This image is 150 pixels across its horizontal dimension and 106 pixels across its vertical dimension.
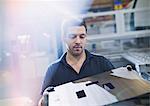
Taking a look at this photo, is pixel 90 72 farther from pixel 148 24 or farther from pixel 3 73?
pixel 148 24

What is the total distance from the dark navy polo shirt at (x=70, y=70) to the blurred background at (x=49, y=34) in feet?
2.11

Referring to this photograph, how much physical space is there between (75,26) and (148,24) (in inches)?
49.9

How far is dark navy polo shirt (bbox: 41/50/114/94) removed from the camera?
1136 mm

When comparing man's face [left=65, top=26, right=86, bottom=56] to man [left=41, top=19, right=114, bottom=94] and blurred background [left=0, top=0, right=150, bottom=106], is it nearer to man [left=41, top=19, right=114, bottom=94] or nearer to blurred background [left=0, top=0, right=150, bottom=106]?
man [left=41, top=19, right=114, bottom=94]

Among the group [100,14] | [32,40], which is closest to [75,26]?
[32,40]

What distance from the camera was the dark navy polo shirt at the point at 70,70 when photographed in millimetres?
1136

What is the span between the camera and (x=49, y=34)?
2014 mm

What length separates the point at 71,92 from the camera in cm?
75

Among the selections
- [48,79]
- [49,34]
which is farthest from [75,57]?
[49,34]

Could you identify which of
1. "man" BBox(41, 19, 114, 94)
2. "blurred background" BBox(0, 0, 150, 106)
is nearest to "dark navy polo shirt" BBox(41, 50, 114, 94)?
"man" BBox(41, 19, 114, 94)

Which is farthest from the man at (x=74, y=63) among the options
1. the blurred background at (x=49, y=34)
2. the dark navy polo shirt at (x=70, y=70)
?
the blurred background at (x=49, y=34)

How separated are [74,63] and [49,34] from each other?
88 centimetres

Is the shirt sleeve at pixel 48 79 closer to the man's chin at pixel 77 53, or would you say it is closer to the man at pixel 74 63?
the man at pixel 74 63

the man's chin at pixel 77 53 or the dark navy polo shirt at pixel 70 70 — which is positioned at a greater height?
the man's chin at pixel 77 53
